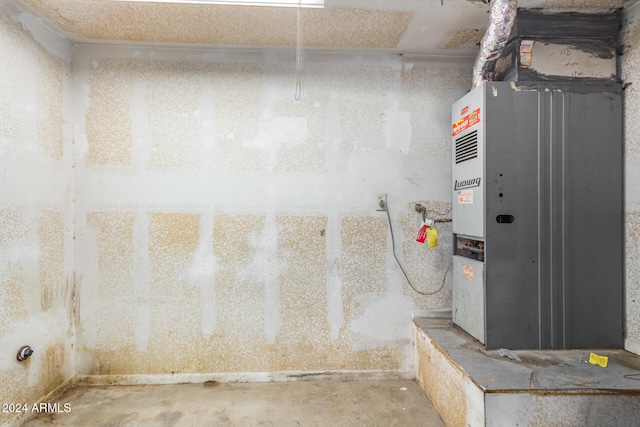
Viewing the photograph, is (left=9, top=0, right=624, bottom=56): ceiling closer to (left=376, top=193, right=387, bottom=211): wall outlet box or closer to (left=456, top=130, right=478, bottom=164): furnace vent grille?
(left=456, top=130, right=478, bottom=164): furnace vent grille

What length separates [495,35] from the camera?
1.55 meters

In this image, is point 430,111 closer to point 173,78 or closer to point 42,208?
point 173,78

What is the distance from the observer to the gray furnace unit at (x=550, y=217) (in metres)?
1.60

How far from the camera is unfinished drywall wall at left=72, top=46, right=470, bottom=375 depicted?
6.52 ft

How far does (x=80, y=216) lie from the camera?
1990 millimetres

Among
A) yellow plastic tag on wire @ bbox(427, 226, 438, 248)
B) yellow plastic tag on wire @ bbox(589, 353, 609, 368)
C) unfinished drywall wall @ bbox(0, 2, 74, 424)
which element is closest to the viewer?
yellow plastic tag on wire @ bbox(589, 353, 609, 368)

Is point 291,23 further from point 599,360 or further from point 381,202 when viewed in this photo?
point 599,360

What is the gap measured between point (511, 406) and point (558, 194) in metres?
1.08

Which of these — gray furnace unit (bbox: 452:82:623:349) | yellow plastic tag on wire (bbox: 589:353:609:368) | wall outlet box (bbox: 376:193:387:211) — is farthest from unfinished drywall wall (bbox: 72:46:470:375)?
yellow plastic tag on wire (bbox: 589:353:609:368)

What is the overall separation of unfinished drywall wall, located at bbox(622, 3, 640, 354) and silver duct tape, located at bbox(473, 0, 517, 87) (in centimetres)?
67

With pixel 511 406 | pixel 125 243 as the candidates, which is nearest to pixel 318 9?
pixel 125 243

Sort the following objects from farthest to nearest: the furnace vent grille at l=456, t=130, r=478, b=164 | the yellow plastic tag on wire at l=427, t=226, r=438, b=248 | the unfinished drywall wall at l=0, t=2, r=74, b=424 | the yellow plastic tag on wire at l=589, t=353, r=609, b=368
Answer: the yellow plastic tag on wire at l=427, t=226, r=438, b=248 → the furnace vent grille at l=456, t=130, r=478, b=164 → the unfinished drywall wall at l=0, t=2, r=74, b=424 → the yellow plastic tag on wire at l=589, t=353, r=609, b=368

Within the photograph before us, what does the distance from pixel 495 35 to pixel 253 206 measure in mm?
1670

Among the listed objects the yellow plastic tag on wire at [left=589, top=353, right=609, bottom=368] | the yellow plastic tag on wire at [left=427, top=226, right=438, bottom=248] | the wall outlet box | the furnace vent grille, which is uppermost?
the furnace vent grille
